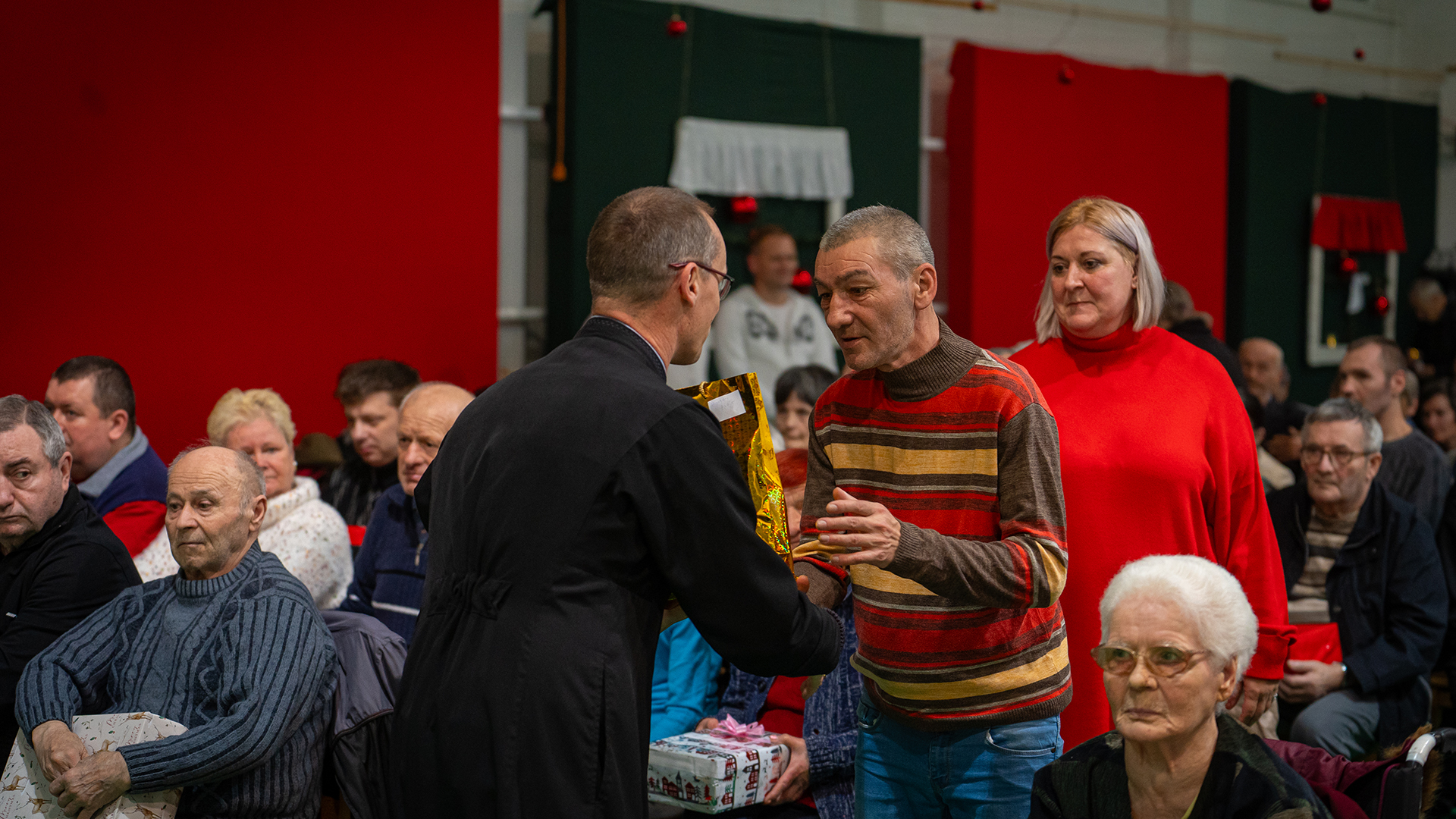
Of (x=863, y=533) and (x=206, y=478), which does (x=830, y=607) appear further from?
(x=206, y=478)

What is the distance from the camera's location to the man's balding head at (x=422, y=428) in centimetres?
329

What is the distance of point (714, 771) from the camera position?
2539 millimetres

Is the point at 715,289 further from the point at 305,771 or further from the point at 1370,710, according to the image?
the point at 1370,710

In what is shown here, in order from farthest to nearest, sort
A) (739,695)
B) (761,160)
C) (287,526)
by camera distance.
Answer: (761,160)
(287,526)
(739,695)

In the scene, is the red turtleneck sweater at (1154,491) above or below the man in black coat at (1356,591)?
above

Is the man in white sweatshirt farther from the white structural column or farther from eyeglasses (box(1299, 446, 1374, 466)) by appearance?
eyeglasses (box(1299, 446, 1374, 466))

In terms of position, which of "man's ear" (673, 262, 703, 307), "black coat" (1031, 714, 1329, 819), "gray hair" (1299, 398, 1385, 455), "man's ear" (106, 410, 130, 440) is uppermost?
"man's ear" (673, 262, 703, 307)

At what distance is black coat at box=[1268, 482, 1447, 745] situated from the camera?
3.34 metres

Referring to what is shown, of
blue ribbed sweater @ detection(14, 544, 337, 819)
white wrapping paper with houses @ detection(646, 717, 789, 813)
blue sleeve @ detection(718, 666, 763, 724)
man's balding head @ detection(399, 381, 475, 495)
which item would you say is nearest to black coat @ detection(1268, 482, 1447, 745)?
blue sleeve @ detection(718, 666, 763, 724)

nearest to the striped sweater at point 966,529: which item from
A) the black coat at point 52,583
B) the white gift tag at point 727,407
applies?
the white gift tag at point 727,407

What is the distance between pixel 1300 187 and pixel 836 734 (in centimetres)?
682

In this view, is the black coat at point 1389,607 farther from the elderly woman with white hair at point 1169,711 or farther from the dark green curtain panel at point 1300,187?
the dark green curtain panel at point 1300,187

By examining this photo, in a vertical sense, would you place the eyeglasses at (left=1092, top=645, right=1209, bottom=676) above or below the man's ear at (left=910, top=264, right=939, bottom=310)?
below

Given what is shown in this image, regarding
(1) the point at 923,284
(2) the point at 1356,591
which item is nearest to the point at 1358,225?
(2) the point at 1356,591
